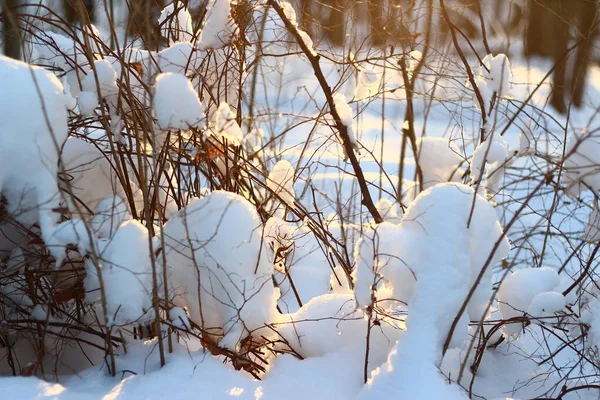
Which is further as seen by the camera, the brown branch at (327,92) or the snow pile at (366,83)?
the snow pile at (366,83)

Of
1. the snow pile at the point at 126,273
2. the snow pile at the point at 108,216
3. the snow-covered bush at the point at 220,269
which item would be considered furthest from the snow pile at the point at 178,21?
the snow pile at the point at 126,273

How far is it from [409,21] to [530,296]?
3.48 ft

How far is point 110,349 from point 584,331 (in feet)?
4.55

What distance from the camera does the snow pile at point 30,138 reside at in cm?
150

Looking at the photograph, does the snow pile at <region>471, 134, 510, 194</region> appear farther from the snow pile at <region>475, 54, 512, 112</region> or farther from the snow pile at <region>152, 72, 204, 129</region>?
the snow pile at <region>152, 72, 204, 129</region>

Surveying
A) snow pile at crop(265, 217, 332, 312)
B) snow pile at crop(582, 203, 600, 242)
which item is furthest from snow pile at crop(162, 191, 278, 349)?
snow pile at crop(582, 203, 600, 242)

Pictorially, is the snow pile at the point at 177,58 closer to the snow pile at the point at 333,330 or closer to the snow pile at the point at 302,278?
the snow pile at the point at 302,278

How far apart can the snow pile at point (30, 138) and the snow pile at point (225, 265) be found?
34 cm

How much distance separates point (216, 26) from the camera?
1822 mm

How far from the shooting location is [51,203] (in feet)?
5.05

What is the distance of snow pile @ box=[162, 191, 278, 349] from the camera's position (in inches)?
67.4

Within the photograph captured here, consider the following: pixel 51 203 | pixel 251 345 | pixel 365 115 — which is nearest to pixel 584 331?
pixel 251 345

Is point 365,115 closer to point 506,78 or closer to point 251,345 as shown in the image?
point 506,78

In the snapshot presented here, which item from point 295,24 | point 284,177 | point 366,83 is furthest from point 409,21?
point 284,177
